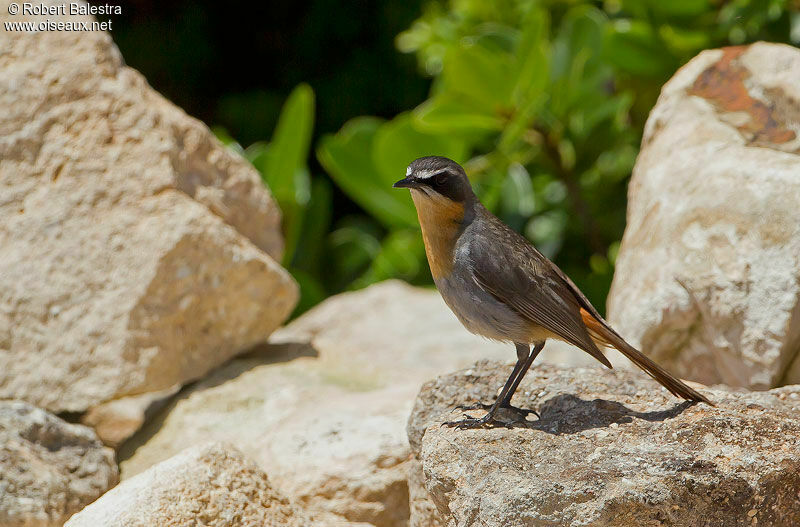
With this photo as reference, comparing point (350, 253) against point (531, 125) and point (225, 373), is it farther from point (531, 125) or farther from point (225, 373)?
point (225, 373)

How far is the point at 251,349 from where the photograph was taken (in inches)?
242

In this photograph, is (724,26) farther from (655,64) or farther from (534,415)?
(534,415)

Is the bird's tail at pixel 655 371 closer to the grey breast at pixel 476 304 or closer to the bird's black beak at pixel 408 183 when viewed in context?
the grey breast at pixel 476 304

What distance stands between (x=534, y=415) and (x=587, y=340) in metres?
0.40

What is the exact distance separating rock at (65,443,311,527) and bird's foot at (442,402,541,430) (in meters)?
0.86

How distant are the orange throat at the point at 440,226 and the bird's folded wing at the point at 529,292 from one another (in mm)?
173

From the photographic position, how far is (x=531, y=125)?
21.6 ft

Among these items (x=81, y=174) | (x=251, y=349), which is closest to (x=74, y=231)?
(x=81, y=174)

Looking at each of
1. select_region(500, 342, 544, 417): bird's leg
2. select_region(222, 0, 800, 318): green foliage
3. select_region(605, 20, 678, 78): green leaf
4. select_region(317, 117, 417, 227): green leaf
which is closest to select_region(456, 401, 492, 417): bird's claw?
select_region(500, 342, 544, 417): bird's leg

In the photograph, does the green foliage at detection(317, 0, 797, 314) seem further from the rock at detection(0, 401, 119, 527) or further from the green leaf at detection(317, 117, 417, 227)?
the rock at detection(0, 401, 119, 527)

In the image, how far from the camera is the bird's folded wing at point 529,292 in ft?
13.5

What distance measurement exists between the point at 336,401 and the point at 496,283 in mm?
1591

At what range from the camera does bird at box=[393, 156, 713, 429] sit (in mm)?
4145

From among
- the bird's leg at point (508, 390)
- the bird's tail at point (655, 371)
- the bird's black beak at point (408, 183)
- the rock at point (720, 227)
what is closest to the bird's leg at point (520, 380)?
the bird's leg at point (508, 390)
